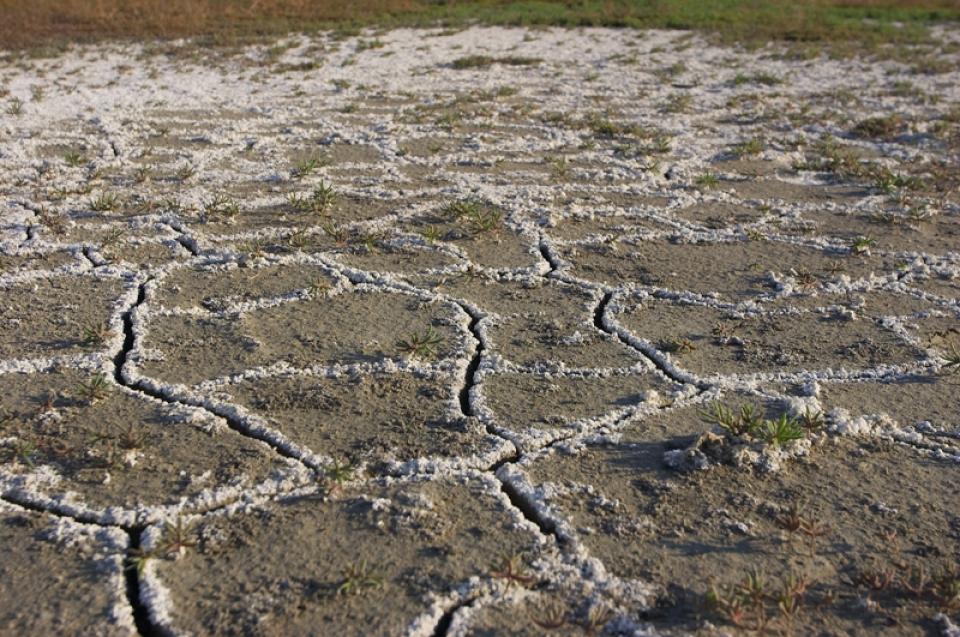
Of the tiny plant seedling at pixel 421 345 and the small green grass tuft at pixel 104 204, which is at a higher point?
the small green grass tuft at pixel 104 204

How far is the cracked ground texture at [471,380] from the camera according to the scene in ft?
7.53

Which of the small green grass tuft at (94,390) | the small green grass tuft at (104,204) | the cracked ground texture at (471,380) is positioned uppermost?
the small green grass tuft at (104,204)

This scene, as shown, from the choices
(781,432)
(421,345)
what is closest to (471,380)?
(421,345)

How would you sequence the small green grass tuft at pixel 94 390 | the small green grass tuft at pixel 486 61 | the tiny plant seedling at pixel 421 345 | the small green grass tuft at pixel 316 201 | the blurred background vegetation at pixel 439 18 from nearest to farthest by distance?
the small green grass tuft at pixel 94 390
the tiny plant seedling at pixel 421 345
the small green grass tuft at pixel 316 201
the small green grass tuft at pixel 486 61
the blurred background vegetation at pixel 439 18

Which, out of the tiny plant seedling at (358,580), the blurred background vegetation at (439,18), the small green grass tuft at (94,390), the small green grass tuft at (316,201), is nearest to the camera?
the tiny plant seedling at (358,580)

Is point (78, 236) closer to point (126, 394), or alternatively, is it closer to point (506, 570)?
point (126, 394)

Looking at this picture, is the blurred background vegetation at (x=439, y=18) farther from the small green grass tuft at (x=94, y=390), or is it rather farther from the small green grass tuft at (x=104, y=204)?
the small green grass tuft at (x=94, y=390)

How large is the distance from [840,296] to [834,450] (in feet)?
4.83

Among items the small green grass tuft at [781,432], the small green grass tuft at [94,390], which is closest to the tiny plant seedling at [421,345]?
the small green grass tuft at [94,390]

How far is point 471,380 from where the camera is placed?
3342 millimetres

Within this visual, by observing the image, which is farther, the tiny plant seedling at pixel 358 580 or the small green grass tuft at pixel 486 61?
the small green grass tuft at pixel 486 61

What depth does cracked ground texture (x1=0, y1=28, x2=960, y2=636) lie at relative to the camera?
2.29 meters

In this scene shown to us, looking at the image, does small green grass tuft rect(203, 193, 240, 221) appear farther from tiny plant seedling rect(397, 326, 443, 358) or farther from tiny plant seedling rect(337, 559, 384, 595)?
tiny plant seedling rect(337, 559, 384, 595)

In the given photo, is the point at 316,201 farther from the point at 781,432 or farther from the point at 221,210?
the point at 781,432
